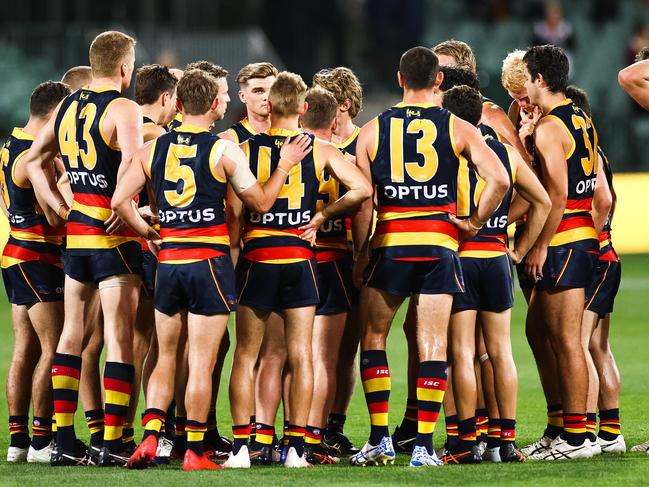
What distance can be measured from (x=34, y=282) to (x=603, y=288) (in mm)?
3807

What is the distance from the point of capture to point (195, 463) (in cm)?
760

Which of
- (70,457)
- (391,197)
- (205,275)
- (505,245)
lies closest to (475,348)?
(505,245)

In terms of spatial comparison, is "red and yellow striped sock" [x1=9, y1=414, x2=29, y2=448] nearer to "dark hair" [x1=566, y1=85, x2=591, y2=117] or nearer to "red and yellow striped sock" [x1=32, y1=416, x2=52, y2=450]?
"red and yellow striped sock" [x1=32, y1=416, x2=52, y2=450]

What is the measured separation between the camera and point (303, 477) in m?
7.28

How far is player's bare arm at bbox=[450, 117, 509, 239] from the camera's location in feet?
25.2

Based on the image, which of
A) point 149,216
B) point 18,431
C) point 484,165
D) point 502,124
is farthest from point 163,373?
point 502,124

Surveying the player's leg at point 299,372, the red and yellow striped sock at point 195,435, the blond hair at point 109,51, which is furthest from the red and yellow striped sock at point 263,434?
the blond hair at point 109,51

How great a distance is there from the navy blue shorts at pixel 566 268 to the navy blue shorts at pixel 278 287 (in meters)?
1.57

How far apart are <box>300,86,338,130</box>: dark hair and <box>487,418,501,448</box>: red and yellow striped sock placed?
→ 2.17m

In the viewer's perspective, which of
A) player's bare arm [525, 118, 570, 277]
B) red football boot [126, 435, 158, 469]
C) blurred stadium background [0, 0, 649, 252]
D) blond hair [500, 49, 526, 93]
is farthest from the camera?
blurred stadium background [0, 0, 649, 252]

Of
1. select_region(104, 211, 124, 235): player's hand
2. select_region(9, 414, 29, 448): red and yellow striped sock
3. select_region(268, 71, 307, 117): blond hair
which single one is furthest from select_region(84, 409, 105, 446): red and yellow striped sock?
select_region(268, 71, 307, 117): blond hair

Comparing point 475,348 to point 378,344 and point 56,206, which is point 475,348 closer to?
point 378,344

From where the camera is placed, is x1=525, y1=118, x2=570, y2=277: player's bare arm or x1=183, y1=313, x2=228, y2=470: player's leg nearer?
x1=183, y1=313, x2=228, y2=470: player's leg

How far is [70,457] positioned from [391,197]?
8.50 feet
